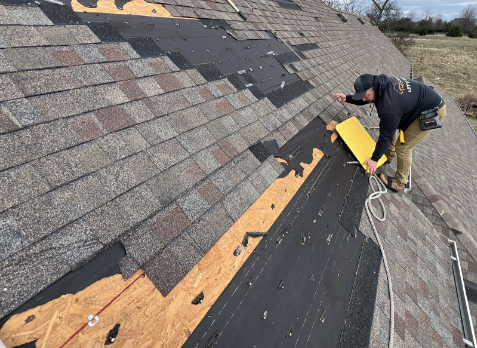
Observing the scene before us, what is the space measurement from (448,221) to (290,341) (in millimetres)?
4369

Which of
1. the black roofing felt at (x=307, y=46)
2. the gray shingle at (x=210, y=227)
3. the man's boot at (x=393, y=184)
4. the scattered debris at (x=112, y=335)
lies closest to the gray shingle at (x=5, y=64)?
the gray shingle at (x=210, y=227)

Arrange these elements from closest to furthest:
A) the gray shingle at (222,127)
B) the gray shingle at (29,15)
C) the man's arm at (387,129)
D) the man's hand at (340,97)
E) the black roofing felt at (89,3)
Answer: the gray shingle at (29,15) < the gray shingle at (222,127) < the black roofing felt at (89,3) < the man's arm at (387,129) < the man's hand at (340,97)

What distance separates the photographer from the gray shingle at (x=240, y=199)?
2.50m

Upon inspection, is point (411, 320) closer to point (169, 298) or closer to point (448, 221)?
point (169, 298)

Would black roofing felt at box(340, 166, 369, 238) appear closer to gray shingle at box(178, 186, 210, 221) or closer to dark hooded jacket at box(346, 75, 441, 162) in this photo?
dark hooded jacket at box(346, 75, 441, 162)

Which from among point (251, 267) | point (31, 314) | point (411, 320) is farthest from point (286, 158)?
point (31, 314)

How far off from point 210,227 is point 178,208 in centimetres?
32

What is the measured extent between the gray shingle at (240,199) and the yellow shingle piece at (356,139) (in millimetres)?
2337

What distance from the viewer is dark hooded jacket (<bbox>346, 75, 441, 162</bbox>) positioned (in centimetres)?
394

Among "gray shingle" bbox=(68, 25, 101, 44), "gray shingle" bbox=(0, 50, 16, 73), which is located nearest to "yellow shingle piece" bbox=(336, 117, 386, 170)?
"gray shingle" bbox=(68, 25, 101, 44)

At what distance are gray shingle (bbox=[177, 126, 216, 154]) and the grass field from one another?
3007cm

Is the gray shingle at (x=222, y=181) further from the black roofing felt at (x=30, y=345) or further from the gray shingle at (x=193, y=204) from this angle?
the black roofing felt at (x=30, y=345)

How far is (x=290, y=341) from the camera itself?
2070 millimetres

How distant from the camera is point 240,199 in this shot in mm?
2623
